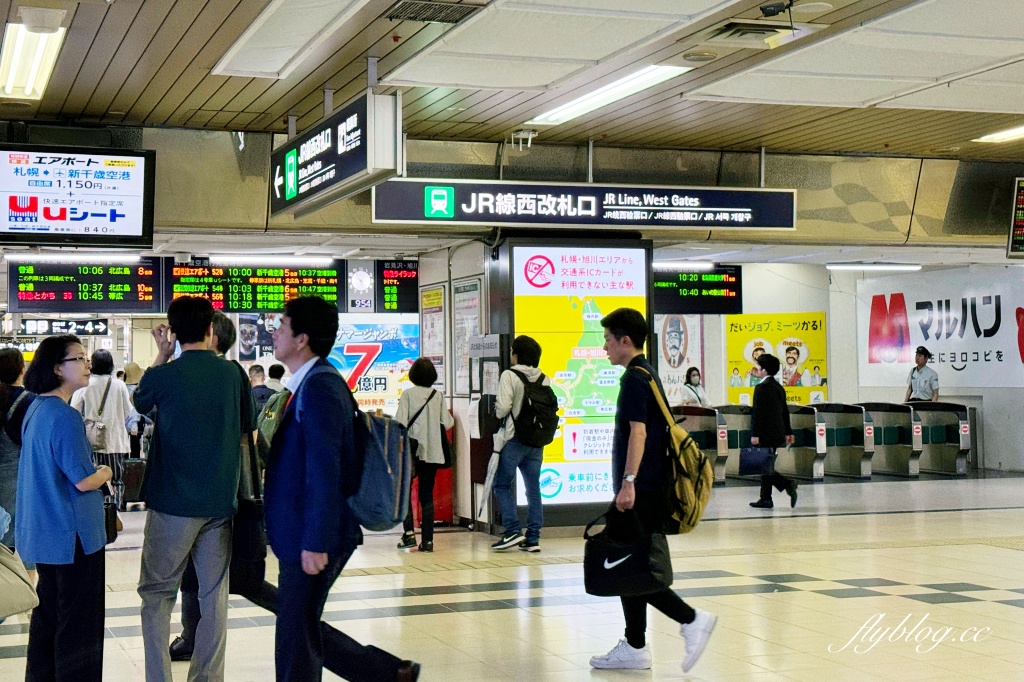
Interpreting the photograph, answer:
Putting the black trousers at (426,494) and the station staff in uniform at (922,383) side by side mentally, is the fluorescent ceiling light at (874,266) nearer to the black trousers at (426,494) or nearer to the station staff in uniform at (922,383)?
the station staff in uniform at (922,383)

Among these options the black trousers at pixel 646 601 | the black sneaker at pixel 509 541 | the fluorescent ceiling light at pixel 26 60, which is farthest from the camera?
the black sneaker at pixel 509 541

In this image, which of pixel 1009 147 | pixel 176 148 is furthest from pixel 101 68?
pixel 1009 147

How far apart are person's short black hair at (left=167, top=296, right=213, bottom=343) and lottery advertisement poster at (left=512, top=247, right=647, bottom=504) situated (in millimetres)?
5506

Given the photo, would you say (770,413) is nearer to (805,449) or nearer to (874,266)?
(805,449)

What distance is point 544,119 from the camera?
8.92m

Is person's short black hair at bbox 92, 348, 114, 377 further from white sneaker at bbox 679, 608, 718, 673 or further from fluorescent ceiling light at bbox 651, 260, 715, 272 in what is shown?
white sneaker at bbox 679, 608, 718, 673

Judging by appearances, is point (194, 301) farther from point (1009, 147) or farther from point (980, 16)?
point (1009, 147)

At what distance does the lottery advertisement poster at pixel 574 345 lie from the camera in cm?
1009

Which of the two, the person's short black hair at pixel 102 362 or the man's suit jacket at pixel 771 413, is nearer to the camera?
the person's short black hair at pixel 102 362

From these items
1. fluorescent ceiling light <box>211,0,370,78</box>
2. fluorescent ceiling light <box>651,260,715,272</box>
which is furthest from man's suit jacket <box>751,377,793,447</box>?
fluorescent ceiling light <box>211,0,370,78</box>

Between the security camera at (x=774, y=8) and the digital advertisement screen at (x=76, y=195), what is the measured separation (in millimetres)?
4066

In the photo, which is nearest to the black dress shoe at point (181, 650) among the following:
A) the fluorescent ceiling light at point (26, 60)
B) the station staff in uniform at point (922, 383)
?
the fluorescent ceiling light at point (26, 60)

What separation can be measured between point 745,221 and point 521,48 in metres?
3.99

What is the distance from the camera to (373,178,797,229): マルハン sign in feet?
29.3
